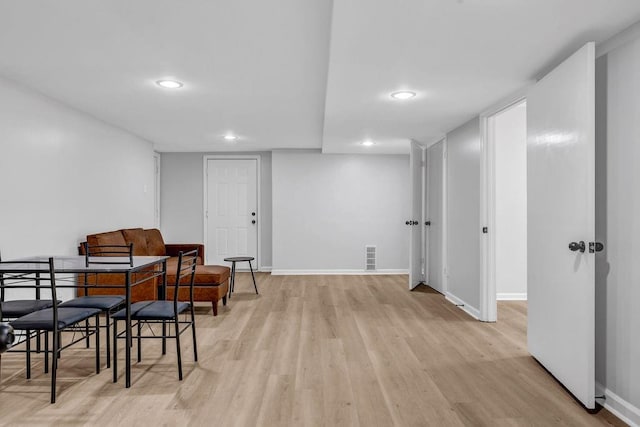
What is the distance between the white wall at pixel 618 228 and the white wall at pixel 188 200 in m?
5.61

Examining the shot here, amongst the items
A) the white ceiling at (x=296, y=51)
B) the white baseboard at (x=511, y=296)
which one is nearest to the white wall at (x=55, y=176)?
the white ceiling at (x=296, y=51)

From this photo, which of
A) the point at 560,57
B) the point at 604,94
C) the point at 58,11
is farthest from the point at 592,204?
the point at 58,11

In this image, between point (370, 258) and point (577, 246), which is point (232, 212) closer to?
point (370, 258)

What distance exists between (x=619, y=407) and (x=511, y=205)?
10.4ft

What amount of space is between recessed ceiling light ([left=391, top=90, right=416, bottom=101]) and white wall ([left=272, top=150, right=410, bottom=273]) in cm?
349

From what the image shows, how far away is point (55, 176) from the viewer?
3.92 meters

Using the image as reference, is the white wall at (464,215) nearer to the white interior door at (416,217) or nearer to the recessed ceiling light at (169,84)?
the white interior door at (416,217)

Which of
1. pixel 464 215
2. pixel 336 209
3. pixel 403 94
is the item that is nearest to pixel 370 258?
pixel 336 209

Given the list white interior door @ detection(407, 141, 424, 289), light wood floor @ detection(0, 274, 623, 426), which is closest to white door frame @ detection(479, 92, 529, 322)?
light wood floor @ detection(0, 274, 623, 426)

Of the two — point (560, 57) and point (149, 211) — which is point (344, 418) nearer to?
point (560, 57)

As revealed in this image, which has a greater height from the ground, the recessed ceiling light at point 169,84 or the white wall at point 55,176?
the recessed ceiling light at point 169,84

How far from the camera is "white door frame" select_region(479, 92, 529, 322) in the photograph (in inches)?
154

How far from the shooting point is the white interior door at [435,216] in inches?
210

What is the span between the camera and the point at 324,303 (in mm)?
4828
